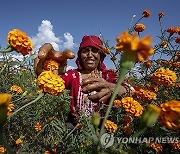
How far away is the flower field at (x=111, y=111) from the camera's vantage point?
716mm

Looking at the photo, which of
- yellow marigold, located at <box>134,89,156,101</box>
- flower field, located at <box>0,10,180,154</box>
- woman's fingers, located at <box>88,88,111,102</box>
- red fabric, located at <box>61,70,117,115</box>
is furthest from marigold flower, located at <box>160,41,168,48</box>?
woman's fingers, located at <box>88,88,111,102</box>

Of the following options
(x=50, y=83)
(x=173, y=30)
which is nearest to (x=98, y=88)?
(x=50, y=83)

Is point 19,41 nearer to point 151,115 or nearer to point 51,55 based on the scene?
point 51,55

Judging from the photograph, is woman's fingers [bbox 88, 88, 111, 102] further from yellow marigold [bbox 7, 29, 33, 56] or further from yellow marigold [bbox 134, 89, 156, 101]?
yellow marigold [bbox 7, 29, 33, 56]

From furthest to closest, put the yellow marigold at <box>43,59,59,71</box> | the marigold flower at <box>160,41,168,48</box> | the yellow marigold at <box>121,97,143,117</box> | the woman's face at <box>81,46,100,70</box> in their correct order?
the marigold flower at <box>160,41,168,48</box>, the woman's face at <box>81,46,100,70</box>, the yellow marigold at <box>43,59,59,71</box>, the yellow marigold at <box>121,97,143,117</box>

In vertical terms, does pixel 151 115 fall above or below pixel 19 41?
below

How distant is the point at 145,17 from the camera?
2623 millimetres

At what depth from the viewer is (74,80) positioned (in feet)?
6.77

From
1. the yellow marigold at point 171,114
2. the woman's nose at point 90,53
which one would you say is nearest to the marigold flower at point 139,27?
the woman's nose at point 90,53

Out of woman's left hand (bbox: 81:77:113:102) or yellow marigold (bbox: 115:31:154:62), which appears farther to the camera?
woman's left hand (bbox: 81:77:113:102)

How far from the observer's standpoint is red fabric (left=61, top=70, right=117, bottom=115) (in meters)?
2.03

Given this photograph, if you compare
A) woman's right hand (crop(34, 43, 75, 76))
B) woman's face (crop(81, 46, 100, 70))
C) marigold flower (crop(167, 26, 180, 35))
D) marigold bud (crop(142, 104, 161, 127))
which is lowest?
marigold bud (crop(142, 104, 161, 127))

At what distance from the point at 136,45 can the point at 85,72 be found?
4.98ft

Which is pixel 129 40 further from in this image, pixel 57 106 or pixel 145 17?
pixel 145 17
